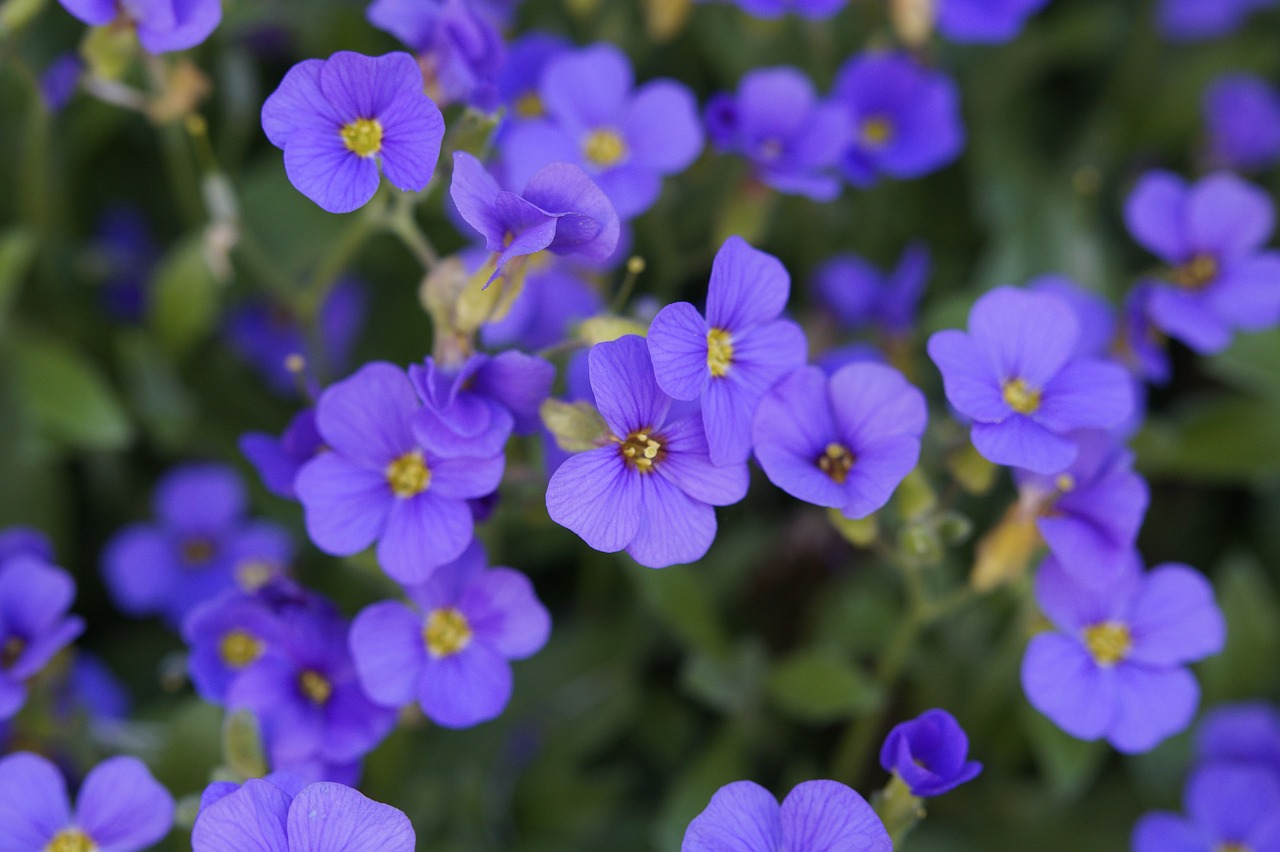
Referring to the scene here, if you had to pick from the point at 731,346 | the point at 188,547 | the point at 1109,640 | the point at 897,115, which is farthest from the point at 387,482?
the point at 897,115

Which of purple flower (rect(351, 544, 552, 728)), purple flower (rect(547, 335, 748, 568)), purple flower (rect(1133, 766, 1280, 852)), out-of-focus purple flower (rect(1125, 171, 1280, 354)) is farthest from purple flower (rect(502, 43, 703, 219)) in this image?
purple flower (rect(1133, 766, 1280, 852))

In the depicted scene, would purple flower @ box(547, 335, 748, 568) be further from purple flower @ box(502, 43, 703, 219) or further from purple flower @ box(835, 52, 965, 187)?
purple flower @ box(835, 52, 965, 187)

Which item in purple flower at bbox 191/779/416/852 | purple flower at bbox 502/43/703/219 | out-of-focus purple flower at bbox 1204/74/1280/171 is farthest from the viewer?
out-of-focus purple flower at bbox 1204/74/1280/171

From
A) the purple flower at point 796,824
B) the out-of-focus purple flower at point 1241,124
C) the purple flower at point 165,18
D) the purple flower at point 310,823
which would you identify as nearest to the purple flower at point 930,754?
the purple flower at point 796,824

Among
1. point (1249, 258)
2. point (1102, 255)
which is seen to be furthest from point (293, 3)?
point (1249, 258)

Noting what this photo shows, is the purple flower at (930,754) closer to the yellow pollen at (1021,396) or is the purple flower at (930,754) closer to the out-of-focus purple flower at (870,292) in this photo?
the yellow pollen at (1021,396)

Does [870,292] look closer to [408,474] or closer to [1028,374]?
[1028,374]
